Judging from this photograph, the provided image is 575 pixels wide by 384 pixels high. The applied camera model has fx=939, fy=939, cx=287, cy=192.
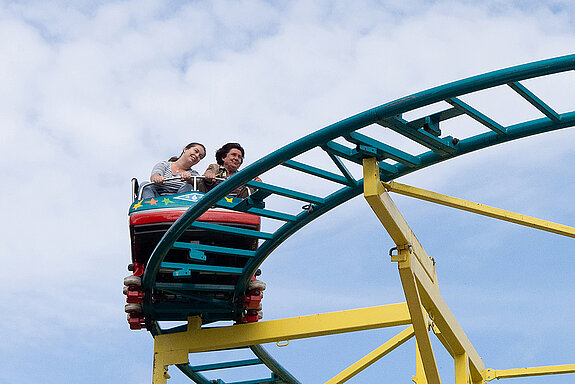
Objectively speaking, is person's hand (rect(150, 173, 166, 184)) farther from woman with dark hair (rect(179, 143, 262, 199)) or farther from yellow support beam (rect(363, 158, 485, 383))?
yellow support beam (rect(363, 158, 485, 383))

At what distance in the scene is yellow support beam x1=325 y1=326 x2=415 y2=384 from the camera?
9.84 metres

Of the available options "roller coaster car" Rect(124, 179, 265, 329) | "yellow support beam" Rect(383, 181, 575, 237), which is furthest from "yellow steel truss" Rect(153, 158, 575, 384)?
"roller coaster car" Rect(124, 179, 265, 329)

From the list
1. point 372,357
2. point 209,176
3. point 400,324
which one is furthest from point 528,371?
point 209,176

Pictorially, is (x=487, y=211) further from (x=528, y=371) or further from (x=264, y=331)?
(x=528, y=371)

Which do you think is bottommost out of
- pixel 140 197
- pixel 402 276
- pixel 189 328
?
pixel 402 276

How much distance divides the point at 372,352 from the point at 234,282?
66.8 inches

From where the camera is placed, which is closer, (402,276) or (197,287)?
(402,276)

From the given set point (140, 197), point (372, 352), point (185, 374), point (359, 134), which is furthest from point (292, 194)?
point (185, 374)

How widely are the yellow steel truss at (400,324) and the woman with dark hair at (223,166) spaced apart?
163cm

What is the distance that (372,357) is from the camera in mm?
10039

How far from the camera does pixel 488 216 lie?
7.55 metres

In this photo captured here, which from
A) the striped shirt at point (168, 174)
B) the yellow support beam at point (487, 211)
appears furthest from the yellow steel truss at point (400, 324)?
the striped shirt at point (168, 174)

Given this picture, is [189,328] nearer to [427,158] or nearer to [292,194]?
[292,194]

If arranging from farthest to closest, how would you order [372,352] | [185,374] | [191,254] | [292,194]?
[185,374], [372,352], [191,254], [292,194]
